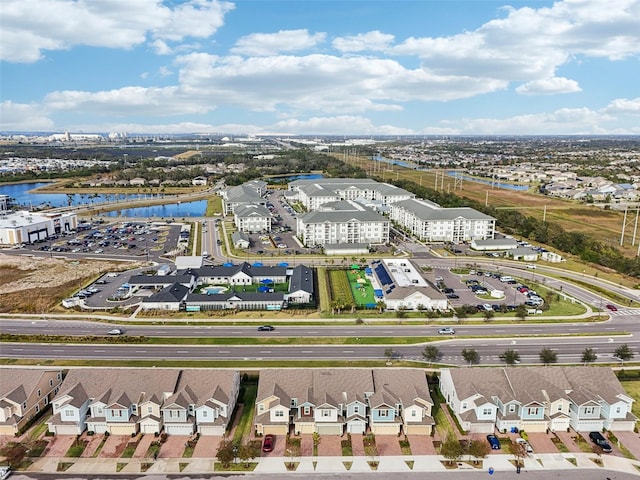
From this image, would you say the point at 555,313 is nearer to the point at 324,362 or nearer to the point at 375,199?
the point at 324,362

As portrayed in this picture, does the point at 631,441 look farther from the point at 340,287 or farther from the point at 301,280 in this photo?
the point at 301,280

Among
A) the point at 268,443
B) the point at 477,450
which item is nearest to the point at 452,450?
the point at 477,450

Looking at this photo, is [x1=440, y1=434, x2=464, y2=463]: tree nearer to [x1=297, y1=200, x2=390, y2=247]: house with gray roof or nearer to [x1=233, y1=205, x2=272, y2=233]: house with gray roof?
[x1=297, y1=200, x2=390, y2=247]: house with gray roof

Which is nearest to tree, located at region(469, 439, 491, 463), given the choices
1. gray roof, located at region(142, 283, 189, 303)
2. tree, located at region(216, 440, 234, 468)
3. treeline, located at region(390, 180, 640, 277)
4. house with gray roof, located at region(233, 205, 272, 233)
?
tree, located at region(216, 440, 234, 468)

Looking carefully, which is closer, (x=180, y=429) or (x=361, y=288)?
(x=180, y=429)

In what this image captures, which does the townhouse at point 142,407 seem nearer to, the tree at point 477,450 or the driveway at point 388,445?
the driveway at point 388,445

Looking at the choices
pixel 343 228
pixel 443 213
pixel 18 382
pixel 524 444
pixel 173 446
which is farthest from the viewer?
pixel 443 213
